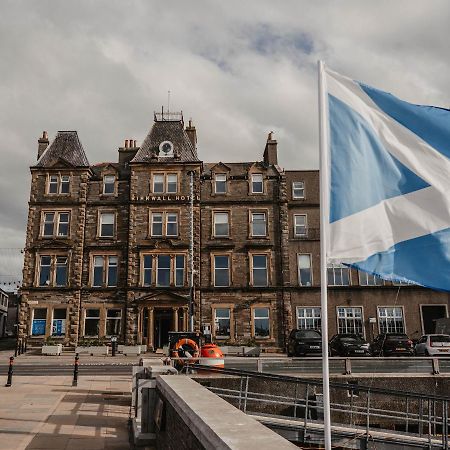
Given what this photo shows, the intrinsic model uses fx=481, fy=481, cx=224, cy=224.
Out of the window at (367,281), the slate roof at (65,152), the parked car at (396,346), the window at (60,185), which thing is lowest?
the parked car at (396,346)

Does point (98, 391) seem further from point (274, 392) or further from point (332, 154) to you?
point (332, 154)

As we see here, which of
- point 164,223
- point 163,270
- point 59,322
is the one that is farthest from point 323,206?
point 59,322

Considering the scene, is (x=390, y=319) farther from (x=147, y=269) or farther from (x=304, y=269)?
(x=147, y=269)

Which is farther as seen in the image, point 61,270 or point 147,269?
point 61,270

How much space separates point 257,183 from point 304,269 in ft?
26.0

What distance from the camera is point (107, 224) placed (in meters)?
38.5

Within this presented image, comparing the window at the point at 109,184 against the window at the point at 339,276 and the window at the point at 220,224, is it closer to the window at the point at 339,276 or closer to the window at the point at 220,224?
the window at the point at 220,224

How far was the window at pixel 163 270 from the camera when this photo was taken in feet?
121

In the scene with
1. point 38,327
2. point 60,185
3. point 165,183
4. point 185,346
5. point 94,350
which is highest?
point 165,183

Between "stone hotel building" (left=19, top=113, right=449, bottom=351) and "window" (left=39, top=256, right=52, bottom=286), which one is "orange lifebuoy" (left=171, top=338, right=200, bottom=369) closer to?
"stone hotel building" (left=19, top=113, right=449, bottom=351)

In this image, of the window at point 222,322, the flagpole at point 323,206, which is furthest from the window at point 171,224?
the flagpole at point 323,206

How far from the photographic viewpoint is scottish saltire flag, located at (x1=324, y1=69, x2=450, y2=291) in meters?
5.30

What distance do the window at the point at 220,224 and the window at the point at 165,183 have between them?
3883 millimetres

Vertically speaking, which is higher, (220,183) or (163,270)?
(220,183)
